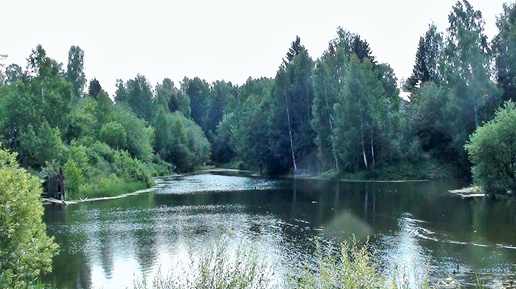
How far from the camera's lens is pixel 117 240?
95.2ft

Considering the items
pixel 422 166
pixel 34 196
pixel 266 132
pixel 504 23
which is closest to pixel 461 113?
pixel 422 166

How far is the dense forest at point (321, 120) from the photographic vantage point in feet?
187

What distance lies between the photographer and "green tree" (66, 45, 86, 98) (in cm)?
11862

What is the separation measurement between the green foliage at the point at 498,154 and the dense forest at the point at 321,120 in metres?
19.6

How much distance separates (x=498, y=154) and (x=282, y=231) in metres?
20.6

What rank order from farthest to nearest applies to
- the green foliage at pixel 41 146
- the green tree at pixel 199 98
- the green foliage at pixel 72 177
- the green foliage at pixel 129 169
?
the green tree at pixel 199 98 < the green foliage at pixel 129 169 < the green foliage at pixel 41 146 < the green foliage at pixel 72 177

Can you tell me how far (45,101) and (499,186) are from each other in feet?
152

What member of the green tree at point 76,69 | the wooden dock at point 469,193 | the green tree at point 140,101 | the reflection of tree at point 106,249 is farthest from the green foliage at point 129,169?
the green tree at point 76,69

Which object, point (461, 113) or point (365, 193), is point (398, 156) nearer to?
point (461, 113)

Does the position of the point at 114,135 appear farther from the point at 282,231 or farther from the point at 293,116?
the point at 282,231

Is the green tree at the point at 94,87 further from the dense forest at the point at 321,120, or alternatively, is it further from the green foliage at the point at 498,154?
the green foliage at the point at 498,154

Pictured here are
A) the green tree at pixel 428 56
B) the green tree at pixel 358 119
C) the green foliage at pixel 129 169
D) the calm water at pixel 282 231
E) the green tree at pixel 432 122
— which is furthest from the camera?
the green tree at pixel 428 56

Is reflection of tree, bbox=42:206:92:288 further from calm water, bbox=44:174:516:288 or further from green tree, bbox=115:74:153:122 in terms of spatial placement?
green tree, bbox=115:74:153:122

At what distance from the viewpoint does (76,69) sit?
397 feet
